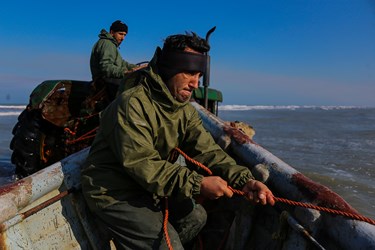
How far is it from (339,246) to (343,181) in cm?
620

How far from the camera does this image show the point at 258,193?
2.29 m

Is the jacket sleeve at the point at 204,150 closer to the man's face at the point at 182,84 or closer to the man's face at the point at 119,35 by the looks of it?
the man's face at the point at 182,84

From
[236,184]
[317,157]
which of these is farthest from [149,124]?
[317,157]

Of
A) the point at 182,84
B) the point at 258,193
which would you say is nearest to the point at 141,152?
the point at 182,84

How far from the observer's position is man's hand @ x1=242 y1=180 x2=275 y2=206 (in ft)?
7.41

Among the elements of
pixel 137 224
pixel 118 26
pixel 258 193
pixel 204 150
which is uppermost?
pixel 118 26

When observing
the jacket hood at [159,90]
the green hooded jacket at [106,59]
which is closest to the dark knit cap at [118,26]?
the green hooded jacket at [106,59]

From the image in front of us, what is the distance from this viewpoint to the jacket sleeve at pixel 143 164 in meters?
2.09

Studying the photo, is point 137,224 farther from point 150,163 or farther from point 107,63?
point 107,63

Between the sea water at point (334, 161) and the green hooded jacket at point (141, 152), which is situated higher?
the green hooded jacket at point (141, 152)

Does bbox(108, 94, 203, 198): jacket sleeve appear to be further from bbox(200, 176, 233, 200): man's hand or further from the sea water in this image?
the sea water

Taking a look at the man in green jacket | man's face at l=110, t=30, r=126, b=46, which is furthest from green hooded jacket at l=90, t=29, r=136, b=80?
the man in green jacket

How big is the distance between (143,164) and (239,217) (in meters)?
1.22

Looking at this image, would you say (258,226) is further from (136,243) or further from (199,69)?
(199,69)
